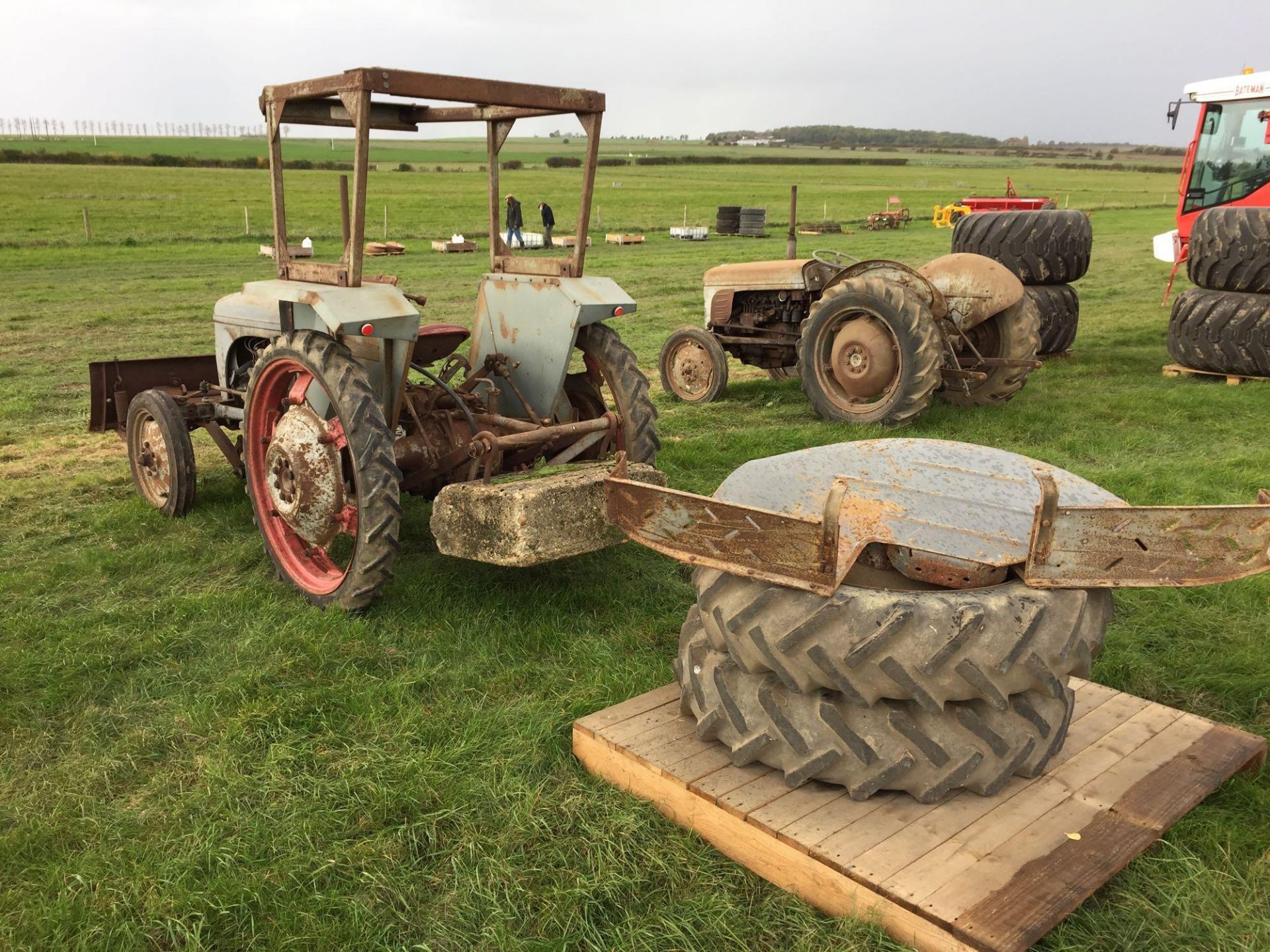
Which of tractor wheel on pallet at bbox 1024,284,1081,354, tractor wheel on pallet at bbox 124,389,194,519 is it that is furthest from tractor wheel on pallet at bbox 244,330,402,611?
tractor wheel on pallet at bbox 1024,284,1081,354

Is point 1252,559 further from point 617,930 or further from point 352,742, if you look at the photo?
point 352,742

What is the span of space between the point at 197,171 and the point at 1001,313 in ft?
160

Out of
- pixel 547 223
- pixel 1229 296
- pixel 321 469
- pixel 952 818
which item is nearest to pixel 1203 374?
pixel 1229 296

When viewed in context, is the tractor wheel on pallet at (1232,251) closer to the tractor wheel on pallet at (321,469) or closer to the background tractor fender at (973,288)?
the background tractor fender at (973,288)

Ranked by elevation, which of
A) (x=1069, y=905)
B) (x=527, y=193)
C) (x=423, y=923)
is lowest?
(x=423, y=923)

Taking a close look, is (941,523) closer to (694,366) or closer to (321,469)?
(321,469)

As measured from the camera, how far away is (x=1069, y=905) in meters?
2.19

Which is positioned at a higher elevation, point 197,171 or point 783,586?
point 197,171

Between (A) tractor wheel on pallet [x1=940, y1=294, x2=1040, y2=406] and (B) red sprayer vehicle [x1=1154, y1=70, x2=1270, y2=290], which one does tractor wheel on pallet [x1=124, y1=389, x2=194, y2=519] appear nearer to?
(A) tractor wheel on pallet [x1=940, y1=294, x2=1040, y2=406]

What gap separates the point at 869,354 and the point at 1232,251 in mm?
3914

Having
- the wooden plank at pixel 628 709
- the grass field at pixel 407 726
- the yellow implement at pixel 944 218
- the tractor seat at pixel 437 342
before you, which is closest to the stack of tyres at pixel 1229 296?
the grass field at pixel 407 726

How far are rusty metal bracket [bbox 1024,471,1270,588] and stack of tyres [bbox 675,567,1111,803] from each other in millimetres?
111

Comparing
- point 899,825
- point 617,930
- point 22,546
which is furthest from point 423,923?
point 22,546

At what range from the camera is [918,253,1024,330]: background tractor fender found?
793 cm
